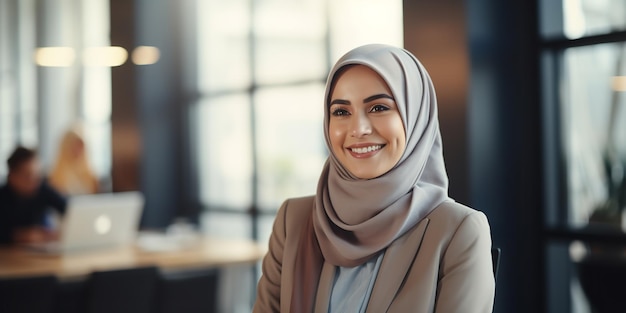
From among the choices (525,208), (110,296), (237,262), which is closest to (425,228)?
(525,208)

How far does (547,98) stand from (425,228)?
1.91 metres

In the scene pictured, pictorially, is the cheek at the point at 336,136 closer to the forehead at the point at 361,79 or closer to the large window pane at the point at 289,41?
the forehead at the point at 361,79

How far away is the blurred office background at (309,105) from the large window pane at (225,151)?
0.02m

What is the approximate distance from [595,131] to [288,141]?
2597mm

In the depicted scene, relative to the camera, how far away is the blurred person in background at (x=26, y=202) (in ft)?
15.7

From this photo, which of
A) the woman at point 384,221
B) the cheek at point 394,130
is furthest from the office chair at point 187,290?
the cheek at point 394,130

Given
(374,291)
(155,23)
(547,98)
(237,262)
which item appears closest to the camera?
(374,291)

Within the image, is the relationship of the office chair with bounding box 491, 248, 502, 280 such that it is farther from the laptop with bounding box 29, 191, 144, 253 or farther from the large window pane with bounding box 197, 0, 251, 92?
the large window pane with bounding box 197, 0, 251, 92

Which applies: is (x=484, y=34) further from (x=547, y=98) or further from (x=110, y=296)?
(x=110, y=296)

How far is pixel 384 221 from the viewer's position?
179 centimetres

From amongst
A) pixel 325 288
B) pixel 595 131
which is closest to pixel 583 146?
pixel 595 131

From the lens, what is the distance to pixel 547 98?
3.45 meters

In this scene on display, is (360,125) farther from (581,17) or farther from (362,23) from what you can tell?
(362,23)

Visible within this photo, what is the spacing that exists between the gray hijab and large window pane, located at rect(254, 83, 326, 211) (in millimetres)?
3216
